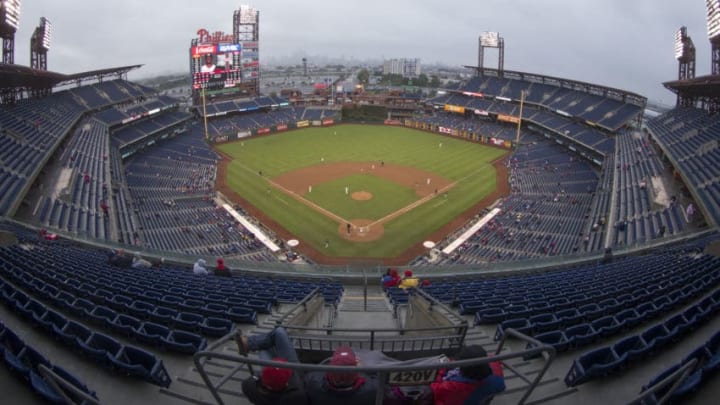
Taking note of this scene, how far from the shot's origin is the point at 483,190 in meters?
46.1

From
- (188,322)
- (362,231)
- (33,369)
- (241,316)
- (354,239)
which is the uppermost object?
(33,369)

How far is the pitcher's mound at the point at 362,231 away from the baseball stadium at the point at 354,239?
221mm

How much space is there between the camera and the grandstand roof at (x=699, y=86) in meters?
36.7

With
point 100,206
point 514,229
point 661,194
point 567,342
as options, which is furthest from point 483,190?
point 567,342

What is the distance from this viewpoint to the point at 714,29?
4112 centimetres

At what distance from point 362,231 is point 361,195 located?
9.20m

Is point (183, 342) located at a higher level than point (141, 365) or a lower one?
lower

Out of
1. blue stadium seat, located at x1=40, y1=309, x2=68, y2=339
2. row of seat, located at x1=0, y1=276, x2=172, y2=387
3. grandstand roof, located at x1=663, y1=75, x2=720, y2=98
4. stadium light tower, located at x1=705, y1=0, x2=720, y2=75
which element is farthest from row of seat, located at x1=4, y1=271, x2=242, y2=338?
stadium light tower, located at x1=705, y1=0, x2=720, y2=75

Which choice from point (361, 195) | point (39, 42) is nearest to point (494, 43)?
point (361, 195)

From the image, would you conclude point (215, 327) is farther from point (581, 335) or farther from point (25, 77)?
point (25, 77)

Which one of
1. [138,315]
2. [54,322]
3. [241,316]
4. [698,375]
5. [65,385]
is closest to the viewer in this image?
[65,385]

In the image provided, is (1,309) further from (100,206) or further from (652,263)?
(100,206)

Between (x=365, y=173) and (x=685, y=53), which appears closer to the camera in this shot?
(x=685, y=53)

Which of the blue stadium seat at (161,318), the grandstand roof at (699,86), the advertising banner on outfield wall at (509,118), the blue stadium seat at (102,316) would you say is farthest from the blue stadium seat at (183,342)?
the advertising banner on outfield wall at (509,118)
